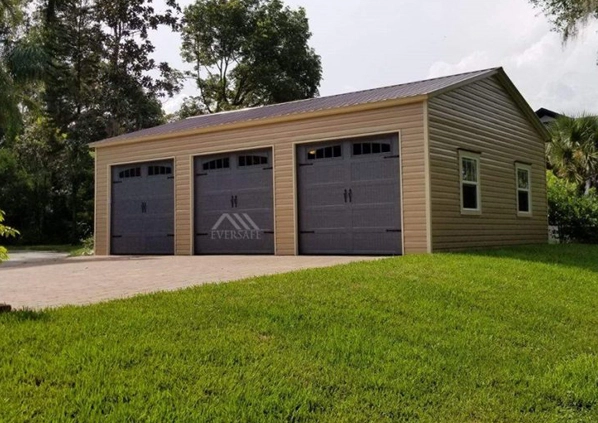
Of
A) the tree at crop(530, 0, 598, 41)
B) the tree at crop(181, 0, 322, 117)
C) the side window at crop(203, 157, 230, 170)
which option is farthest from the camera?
the tree at crop(181, 0, 322, 117)

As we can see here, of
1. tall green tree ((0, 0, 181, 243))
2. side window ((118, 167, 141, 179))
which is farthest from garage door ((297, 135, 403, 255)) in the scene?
tall green tree ((0, 0, 181, 243))

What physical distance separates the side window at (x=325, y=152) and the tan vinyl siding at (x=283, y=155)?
26 cm

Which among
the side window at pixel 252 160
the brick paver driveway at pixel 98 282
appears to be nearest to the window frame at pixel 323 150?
the side window at pixel 252 160

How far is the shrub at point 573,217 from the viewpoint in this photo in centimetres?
1644

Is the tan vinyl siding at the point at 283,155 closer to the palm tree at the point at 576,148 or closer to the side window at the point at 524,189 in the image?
the side window at the point at 524,189

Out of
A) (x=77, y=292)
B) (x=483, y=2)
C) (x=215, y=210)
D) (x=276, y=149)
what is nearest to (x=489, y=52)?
(x=483, y=2)

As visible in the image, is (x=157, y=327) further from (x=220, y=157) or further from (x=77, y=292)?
(x=220, y=157)

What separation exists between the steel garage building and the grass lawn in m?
4.94

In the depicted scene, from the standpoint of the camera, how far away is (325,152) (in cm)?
1170

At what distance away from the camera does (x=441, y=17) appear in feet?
38.0

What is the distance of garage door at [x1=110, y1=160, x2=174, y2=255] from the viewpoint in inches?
552

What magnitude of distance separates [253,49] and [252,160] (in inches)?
772

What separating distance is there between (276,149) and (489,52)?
28.0 feet

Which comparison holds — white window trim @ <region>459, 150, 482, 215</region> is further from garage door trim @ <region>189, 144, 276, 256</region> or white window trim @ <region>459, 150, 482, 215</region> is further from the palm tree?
the palm tree
